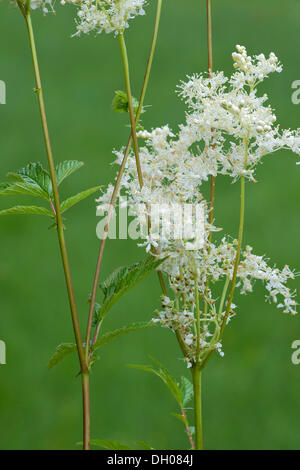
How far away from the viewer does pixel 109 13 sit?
61 cm

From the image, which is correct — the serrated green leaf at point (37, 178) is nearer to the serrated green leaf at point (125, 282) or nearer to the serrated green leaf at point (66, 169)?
the serrated green leaf at point (66, 169)

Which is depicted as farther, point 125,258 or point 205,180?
point 125,258

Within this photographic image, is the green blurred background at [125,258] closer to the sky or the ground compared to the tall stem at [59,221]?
closer to the sky

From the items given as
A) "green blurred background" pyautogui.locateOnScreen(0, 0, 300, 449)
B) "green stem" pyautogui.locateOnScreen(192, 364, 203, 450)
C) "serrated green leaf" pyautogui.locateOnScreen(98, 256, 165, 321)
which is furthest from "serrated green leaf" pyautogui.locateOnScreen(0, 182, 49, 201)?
"green blurred background" pyautogui.locateOnScreen(0, 0, 300, 449)

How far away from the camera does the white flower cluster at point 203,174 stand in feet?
1.91

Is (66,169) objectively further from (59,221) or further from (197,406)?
(197,406)

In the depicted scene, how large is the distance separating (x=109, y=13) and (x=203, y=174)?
0.63 ft

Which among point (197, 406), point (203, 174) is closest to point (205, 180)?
point (203, 174)

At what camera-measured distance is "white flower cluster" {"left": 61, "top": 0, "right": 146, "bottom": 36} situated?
602 mm

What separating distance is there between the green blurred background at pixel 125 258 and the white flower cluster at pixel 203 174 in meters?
0.57

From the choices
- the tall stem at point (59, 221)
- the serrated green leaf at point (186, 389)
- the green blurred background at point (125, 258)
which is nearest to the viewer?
the tall stem at point (59, 221)

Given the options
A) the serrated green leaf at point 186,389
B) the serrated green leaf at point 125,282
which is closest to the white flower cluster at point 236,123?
the serrated green leaf at point 125,282
